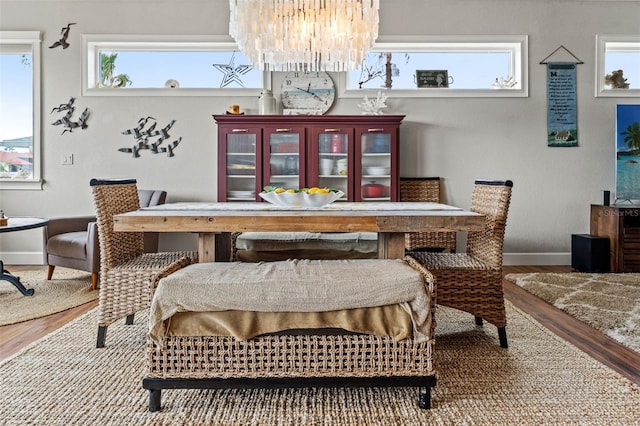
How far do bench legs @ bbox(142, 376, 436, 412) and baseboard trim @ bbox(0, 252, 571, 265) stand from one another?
3298 millimetres

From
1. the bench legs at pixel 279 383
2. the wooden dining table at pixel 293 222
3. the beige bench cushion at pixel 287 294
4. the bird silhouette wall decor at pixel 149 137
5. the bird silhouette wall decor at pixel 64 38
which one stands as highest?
the bird silhouette wall decor at pixel 64 38

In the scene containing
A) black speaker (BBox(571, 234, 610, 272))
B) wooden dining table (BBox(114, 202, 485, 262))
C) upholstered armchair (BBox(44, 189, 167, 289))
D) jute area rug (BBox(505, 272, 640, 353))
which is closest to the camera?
wooden dining table (BBox(114, 202, 485, 262))

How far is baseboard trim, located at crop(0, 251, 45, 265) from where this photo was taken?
14.4 feet

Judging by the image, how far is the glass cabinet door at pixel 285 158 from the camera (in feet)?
13.2

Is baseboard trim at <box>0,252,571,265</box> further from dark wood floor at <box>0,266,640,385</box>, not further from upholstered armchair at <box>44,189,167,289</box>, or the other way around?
dark wood floor at <box>0,266,640,385</box>

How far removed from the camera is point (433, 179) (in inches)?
171

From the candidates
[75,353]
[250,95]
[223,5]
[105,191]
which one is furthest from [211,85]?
[75,353]

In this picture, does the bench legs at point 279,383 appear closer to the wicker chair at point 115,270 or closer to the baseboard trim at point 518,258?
the wicker chair at point 115,270

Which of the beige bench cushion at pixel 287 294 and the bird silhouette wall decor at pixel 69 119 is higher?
the bird silhouette wall decor at pixel 69 119

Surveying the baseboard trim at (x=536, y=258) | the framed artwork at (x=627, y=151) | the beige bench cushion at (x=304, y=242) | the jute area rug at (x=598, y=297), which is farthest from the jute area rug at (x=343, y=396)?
the framed artwork at (x=627, y=151)

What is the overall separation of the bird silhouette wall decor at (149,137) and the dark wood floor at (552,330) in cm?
184

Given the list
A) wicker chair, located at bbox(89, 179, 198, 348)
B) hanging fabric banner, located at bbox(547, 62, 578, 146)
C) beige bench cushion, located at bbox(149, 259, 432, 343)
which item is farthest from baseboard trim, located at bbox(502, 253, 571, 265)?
wicker chair, located at bbox(89, 179, 198, 348)

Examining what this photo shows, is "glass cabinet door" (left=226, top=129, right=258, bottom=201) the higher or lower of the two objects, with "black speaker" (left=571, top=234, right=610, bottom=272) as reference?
higher

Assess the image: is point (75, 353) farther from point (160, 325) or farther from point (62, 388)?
point (160, 325)
